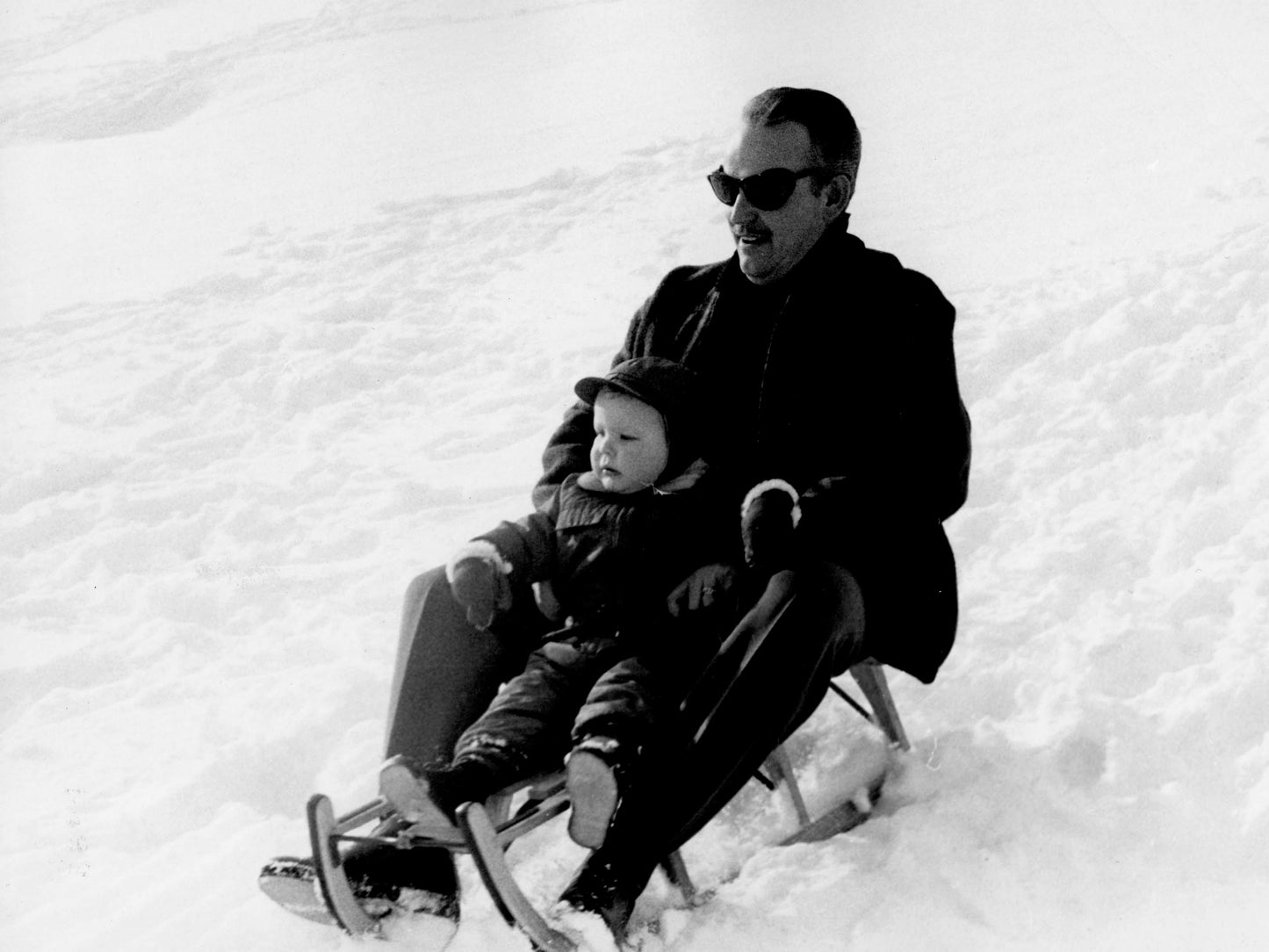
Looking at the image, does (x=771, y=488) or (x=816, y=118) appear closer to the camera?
(x=771, y=488)

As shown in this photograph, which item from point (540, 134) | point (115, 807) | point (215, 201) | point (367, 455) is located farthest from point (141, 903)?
point (540, 134)

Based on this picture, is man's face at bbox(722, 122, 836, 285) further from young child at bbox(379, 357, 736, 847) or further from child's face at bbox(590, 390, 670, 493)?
child's face at bbox(590, 390, 670, 493)

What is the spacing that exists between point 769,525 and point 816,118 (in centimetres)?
83

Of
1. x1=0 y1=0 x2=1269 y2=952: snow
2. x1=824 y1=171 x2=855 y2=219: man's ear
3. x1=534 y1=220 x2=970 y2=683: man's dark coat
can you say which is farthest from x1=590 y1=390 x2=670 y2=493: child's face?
x1=0 y1=0 x2=1269 y2=952: snow

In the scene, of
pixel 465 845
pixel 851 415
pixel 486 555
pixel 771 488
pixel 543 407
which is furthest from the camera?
pixel 543 407

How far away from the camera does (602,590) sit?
247cm

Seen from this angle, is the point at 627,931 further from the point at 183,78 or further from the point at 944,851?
the point at 183,78

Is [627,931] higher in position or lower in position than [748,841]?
higher

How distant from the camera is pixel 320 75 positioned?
32.0 ft

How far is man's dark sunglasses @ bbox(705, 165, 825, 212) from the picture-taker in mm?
2680

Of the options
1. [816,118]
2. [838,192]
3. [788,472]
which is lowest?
[788,472]

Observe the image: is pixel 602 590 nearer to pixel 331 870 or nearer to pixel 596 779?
pixel 596 779

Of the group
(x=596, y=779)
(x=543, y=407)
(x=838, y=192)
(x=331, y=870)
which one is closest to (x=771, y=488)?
(x=596, y=779)

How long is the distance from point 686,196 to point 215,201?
8.95ft
